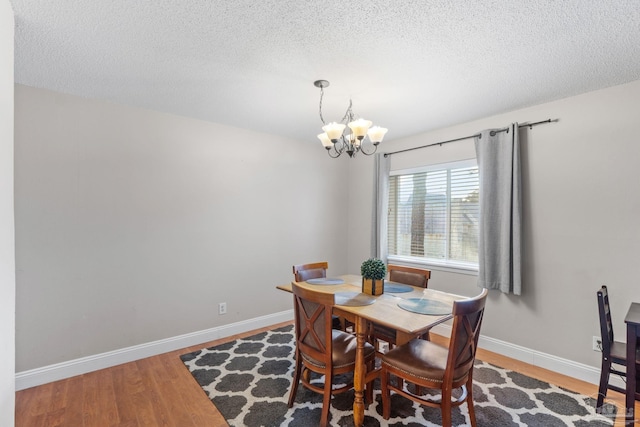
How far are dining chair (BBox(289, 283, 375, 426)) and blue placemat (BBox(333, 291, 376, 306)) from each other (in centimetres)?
24

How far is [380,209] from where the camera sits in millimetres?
4102

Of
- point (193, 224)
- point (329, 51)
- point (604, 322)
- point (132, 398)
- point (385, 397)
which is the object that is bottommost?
point (132, 398)

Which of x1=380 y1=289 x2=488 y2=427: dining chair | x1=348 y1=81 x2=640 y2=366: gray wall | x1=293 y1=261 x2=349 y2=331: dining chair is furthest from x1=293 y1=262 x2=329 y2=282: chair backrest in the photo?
x1=348 y1=81 x2=640 y2=366: gray wall

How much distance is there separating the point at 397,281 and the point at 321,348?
51.5 inches

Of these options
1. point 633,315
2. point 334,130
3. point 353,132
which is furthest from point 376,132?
point 633,315

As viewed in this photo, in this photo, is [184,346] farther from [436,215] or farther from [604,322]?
[604,322]

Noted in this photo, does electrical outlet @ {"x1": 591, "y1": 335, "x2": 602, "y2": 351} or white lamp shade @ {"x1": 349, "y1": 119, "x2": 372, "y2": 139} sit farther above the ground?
white lamp shade @ {"x1": 349, "y1": 119, "x2": 372, "y2": 139}

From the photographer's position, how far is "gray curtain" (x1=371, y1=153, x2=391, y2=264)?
13.4 feet

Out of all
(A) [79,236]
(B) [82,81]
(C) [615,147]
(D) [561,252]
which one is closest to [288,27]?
(B) [82,81]

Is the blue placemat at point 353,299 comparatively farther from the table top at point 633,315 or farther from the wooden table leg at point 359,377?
the table top at point 633,315

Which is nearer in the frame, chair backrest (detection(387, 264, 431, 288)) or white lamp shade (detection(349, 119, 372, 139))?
white lamp shade (detection(349, 119, 372, 139))

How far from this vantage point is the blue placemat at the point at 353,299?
2.15 meters

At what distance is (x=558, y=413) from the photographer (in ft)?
6.80

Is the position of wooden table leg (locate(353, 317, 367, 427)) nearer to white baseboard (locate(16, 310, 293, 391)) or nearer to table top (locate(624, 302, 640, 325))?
table top (locate(624, 302, 640, 325))
